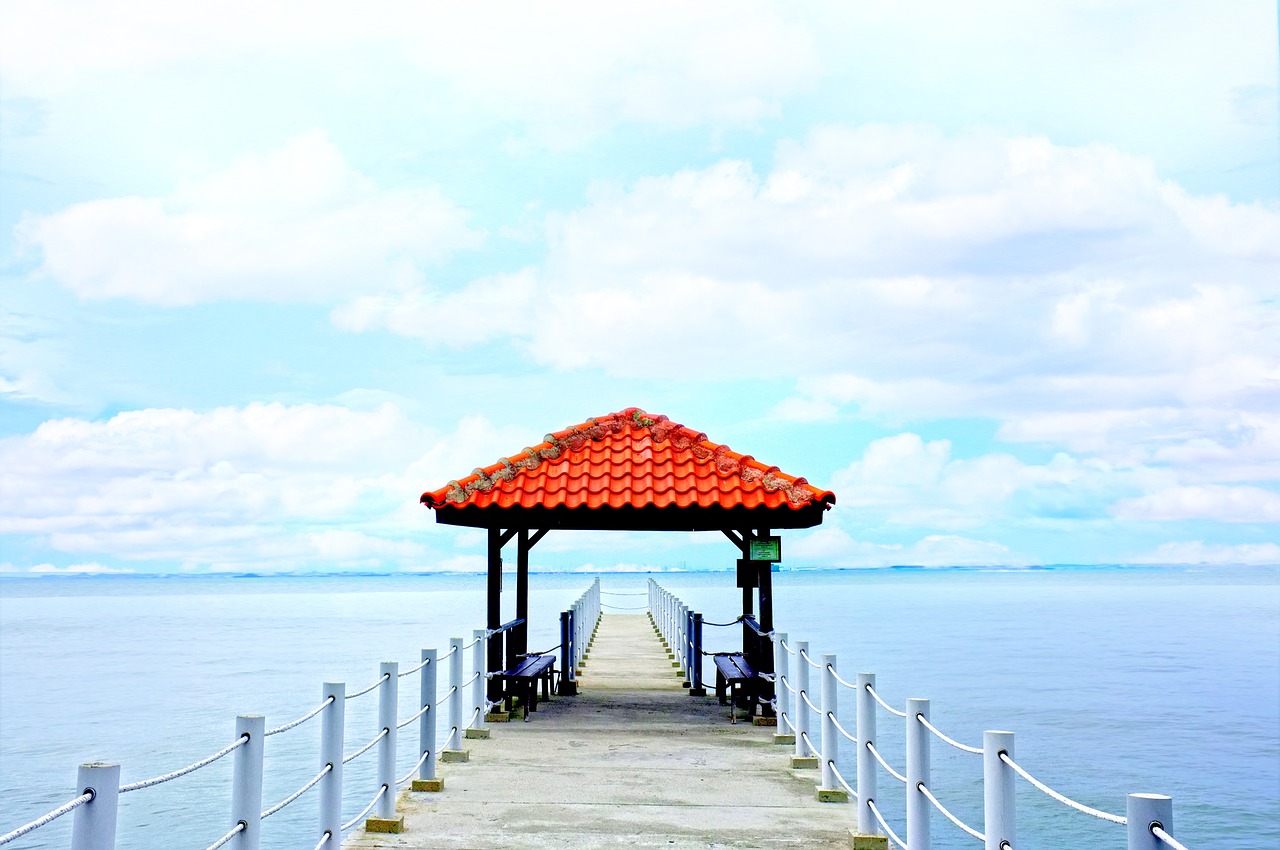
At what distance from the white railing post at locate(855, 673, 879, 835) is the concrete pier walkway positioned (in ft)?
0.55

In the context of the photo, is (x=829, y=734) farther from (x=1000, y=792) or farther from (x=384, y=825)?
(x=1000, y=792)

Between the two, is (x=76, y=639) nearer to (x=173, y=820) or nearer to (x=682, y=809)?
(x=173, y=820)

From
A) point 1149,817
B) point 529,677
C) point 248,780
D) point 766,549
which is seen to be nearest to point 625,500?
point 766,549

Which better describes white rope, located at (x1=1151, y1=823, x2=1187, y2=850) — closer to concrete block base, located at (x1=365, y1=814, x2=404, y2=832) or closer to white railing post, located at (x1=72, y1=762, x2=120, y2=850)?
white railing post, located at (x1=72, y1=762, x2=120, y2=850)

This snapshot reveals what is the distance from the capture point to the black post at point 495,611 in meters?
11.5

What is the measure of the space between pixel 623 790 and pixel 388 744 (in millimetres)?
1932

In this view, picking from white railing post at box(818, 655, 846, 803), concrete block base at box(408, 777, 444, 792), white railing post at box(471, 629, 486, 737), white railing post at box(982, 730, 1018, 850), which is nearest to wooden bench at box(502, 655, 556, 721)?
white railing post at box(471, 629, 486, 737)

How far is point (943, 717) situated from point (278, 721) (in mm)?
15885

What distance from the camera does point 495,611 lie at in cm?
1184

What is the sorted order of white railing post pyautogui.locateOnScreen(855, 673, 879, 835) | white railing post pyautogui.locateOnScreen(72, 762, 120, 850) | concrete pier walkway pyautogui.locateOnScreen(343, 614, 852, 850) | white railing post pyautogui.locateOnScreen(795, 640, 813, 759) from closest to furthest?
white railing post pyautogui.locateOnScreen(72, 762, 120, 850)
white railing post pyautogui.locateOnScreen(855, 673, 879, 835)
concrete pier walkway pyautogui.locateOnScreen(343, 614, 852, 850)
white railing post pyautogui.locateOnScreen(795, 640, 813, 759)

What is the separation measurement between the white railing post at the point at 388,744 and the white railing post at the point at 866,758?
114 inches

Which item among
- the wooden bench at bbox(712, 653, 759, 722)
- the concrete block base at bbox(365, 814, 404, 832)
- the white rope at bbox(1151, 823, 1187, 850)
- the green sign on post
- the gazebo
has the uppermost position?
the gazebo

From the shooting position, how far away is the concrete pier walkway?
684 cm

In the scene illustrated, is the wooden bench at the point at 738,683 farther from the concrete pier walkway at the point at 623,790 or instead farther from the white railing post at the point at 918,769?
the white railing post at the point at 918,769
